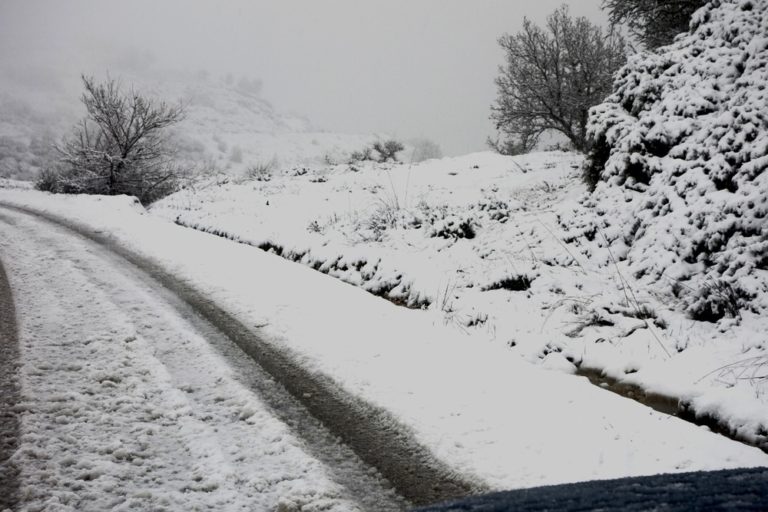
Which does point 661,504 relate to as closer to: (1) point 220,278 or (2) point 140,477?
(2) point 140,477

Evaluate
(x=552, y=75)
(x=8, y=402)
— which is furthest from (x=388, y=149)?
(x=8, y=402)

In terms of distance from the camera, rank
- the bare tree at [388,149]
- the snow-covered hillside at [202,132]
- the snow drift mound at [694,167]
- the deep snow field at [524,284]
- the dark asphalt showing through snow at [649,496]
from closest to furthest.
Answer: the dark asphalt showing through snow at [649,496] → the deep snow field at [524,284] → the snow drift mound at [694,167] → the bare tree at [388,149] → the snow-covered hillside at [202,132]

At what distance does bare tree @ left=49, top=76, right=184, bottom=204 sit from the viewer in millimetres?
17125

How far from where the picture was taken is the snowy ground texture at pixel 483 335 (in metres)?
2.45

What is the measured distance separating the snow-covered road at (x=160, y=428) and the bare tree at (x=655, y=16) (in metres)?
11.6

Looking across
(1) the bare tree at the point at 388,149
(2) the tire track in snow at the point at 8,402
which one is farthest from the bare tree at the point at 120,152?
(2) the tire track in snow at the point at 8,402

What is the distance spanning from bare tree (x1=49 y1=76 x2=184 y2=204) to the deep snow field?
7170 mm

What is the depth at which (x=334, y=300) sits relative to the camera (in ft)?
16.8

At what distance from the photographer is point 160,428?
2.45m

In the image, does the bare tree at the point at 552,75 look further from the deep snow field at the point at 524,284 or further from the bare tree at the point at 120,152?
the bare tree at the point at 120,152

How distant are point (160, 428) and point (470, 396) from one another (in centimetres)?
201

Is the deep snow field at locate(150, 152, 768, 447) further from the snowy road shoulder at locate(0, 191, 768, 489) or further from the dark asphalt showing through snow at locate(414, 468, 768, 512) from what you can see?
the dark asphalt showing through snow at locate(414, 468, 768, 512)

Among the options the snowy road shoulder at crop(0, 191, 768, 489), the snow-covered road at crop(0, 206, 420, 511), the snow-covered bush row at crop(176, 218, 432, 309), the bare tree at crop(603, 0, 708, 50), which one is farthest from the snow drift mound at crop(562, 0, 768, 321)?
the snow-covered road at crop(0, 206, 420, 511)

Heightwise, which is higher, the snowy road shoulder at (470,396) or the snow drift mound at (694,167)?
the snow drift mound at (694,167)
